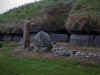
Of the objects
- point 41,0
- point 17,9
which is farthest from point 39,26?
point 17,9

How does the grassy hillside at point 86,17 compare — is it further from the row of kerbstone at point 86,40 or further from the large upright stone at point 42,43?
the large upright stone at point 42,43

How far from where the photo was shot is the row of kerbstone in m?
14.9

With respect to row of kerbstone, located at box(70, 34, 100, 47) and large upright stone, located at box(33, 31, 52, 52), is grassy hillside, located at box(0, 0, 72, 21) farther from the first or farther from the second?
large upright stone, located at box(33, 31, 52, 52)

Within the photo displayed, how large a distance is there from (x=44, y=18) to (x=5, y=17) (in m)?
11.0

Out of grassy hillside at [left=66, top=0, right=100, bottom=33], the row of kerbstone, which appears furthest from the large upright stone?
grassy hillside at [left=66, top=0, right=100, bottom=33]

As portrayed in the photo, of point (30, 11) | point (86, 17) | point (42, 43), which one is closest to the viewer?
point (42, 43)

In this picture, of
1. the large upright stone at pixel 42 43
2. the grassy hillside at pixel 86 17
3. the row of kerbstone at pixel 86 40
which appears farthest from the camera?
the grassy hillside at pixel 86 17

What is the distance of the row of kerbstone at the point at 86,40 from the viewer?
1493 centimetres

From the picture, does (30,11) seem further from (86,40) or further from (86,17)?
(86,40)

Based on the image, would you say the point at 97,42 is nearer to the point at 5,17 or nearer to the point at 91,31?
the point at 91,31

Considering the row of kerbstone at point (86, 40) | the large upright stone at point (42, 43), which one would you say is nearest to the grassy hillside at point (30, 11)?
the row of kerbstone at point (86, 40)

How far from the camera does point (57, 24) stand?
22266mm

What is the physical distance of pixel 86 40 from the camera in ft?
51.3

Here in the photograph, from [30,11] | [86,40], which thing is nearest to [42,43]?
[86,40]
